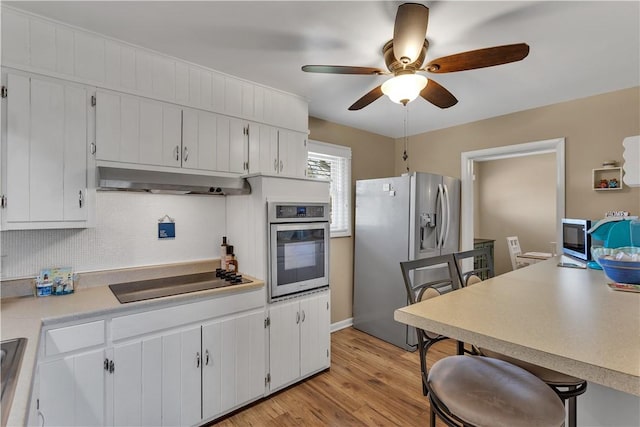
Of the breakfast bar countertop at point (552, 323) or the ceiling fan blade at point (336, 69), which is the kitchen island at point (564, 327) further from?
the ceiling fan blade at point (336, 69)

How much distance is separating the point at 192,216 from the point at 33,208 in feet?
3.26

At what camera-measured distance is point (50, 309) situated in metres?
1.60

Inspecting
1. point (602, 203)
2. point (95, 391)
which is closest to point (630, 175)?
point (602, 203)

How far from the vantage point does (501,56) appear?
1.50 meters

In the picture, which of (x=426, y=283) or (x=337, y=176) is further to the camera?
(x=337, y=176)

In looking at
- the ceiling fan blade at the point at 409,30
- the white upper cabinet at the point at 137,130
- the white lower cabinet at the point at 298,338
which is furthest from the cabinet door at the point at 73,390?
the ceiling fan blade at the point at 409,30

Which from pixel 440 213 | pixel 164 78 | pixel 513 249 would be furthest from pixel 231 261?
pixel 513 249

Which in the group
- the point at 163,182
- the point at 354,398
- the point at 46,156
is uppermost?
the point at 46,156

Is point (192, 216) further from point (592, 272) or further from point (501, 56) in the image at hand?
point (592, 272)

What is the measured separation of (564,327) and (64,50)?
2735 millimetres

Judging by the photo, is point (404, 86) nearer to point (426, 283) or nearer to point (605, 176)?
point (426, 283)

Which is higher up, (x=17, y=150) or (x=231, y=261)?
(x=17, y=150)

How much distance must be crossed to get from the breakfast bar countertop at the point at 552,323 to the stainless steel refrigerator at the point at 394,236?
1.64m

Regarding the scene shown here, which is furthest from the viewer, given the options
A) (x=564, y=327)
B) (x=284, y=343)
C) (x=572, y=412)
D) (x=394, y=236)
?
(x=394, y=236)
